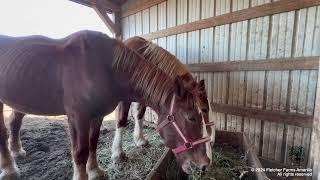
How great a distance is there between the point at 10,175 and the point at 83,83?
4.08ft

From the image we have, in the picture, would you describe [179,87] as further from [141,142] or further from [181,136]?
[141,142]

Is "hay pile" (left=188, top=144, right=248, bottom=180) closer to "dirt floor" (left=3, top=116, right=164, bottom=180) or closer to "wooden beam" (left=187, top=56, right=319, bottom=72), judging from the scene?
"dirt floor" (left=3, top=116, right=164, bottom=180)

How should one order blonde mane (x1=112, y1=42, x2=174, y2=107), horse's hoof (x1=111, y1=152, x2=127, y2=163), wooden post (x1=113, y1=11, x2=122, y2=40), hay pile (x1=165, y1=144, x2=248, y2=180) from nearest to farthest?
blonde mane (x1=112, y1=42, x2=174, y2=107)
hay pile (x1=165, y1=144, x2=248, y2=180)
horse's hoof (x1=111, y1=152, x2=127, y2=163)
wooden post (x1=113, y1=11, x2=122, y2=40)

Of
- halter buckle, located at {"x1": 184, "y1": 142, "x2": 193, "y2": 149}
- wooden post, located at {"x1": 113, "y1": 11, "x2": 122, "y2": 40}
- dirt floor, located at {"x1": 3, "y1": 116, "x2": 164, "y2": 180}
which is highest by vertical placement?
wooden post, located at {"x1": 113, "y1": 11, "x2": 122, "y2": 40}

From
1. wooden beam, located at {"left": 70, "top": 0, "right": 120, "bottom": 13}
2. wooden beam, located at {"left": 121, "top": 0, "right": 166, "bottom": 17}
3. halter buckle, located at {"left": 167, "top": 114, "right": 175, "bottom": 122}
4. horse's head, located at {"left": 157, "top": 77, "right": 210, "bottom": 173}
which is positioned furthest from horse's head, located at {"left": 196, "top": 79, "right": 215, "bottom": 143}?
wooden beam, located at {"left": 70, "top": 0, "right": 120, "bottom": 13}

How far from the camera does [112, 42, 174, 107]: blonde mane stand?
1292mm

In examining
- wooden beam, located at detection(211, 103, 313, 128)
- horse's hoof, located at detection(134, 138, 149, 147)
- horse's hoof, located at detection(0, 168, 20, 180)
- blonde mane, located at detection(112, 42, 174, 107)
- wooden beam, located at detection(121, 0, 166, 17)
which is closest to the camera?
blonde mane, located at detection(112, 42, 174, 107)

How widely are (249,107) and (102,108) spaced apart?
1.82 metres

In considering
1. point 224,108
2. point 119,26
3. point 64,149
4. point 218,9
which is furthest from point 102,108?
point 119,26

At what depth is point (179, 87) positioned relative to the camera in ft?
3.86

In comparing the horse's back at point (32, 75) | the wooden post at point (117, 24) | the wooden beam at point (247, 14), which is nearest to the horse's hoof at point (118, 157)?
the horse's back at point (32, 75)

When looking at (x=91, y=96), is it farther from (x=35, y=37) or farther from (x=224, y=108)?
(x=224, y=108)

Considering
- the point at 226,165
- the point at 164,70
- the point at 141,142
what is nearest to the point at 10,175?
the point at 141,142

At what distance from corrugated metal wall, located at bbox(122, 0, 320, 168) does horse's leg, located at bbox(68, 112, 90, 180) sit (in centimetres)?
191
